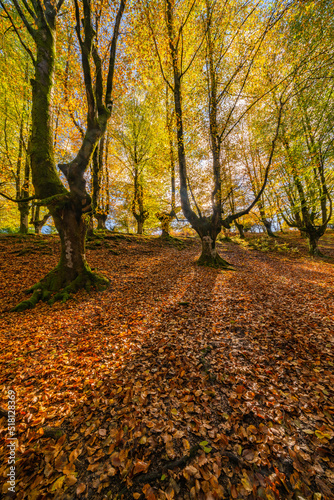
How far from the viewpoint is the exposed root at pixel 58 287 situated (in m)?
6.29

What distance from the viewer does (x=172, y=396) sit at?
2.97 m

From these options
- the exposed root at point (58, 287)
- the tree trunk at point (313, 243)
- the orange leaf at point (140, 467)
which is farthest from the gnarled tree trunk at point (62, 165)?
the tree trunk at point (313, 243)

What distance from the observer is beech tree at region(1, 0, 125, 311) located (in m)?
6.36

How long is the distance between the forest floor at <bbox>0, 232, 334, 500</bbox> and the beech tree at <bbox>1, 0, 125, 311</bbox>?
1.22m

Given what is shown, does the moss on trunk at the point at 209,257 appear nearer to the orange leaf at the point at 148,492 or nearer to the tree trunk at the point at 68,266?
the tree trunk at the point at 68,266

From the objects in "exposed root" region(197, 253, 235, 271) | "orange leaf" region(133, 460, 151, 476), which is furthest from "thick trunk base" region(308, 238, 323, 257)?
"orange leaf" region(133, 460, 151, 476)

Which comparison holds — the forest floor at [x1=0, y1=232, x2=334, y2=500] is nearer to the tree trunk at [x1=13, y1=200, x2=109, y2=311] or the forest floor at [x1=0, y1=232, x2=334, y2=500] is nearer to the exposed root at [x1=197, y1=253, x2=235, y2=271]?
the tree trunk at [x1=13, y1=200, x2=109, y2=311]

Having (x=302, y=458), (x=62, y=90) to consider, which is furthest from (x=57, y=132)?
(x=302, y=458)

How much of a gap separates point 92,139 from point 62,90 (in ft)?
22.9

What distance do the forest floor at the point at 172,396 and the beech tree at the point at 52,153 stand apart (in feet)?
3.99

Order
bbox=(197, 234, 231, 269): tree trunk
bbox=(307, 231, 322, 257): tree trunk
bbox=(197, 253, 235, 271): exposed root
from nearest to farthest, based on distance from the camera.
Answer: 1. bbox=(197, 253, 235, 271): exposed root
2. bbox=(197, 234, 231, 269): tree trunk
3. bbox=(307, 231, 322, 257): tree trunk

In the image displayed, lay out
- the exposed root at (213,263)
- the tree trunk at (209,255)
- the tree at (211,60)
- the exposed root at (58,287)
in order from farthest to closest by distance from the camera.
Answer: the tree trunk at (209,255)
the exposed root at (213,263)
the tree at (211,60)
the exposed root at (58,287)

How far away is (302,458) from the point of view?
2.09 meters

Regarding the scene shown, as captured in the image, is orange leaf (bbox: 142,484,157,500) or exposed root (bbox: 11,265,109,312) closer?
orange leaf (bbox: 142,484,157,500)
